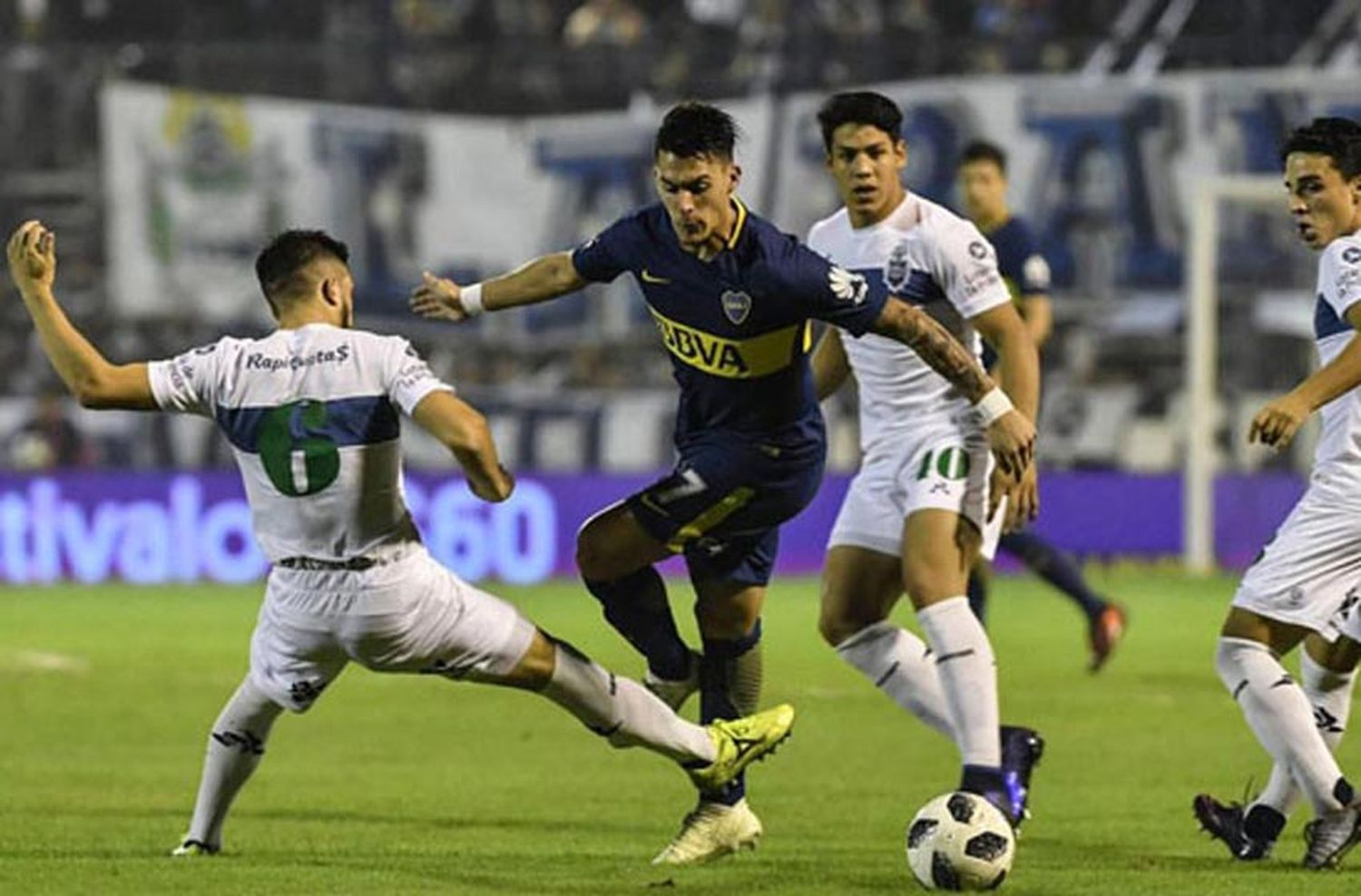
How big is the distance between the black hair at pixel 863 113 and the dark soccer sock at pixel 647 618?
139 centimetres

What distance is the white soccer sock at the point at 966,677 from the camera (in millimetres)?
7668

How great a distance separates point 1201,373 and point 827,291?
48.0ft

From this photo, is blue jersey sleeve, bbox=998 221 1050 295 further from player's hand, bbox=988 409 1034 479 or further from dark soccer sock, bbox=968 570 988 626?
player's hand, bbox=988 409 1034 479

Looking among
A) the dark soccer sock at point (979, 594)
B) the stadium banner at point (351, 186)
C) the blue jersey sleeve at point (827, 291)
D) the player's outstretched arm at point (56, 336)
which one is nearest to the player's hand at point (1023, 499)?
the blue jersey sleeve at point (827, 291)

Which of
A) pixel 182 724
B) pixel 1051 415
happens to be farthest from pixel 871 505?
pixel 1051 415

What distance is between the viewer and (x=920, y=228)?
27.1ft

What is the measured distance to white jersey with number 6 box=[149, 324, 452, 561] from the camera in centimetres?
722

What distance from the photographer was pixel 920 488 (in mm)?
8211

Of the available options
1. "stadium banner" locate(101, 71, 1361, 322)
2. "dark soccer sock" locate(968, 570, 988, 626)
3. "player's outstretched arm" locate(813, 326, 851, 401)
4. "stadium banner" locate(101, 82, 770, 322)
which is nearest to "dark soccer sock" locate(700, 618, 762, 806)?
"player's outstretched arm" locate(813, 326, 851, 401)

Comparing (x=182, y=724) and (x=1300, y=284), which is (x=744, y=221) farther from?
(x=1300, y=284)

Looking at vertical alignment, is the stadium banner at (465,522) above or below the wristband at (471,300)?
below

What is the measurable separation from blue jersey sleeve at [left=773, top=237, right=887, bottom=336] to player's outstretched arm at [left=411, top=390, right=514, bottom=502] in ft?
3.30

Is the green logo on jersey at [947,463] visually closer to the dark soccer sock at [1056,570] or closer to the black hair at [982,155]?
the black hair at [982,155]

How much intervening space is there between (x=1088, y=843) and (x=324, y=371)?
2695mm
